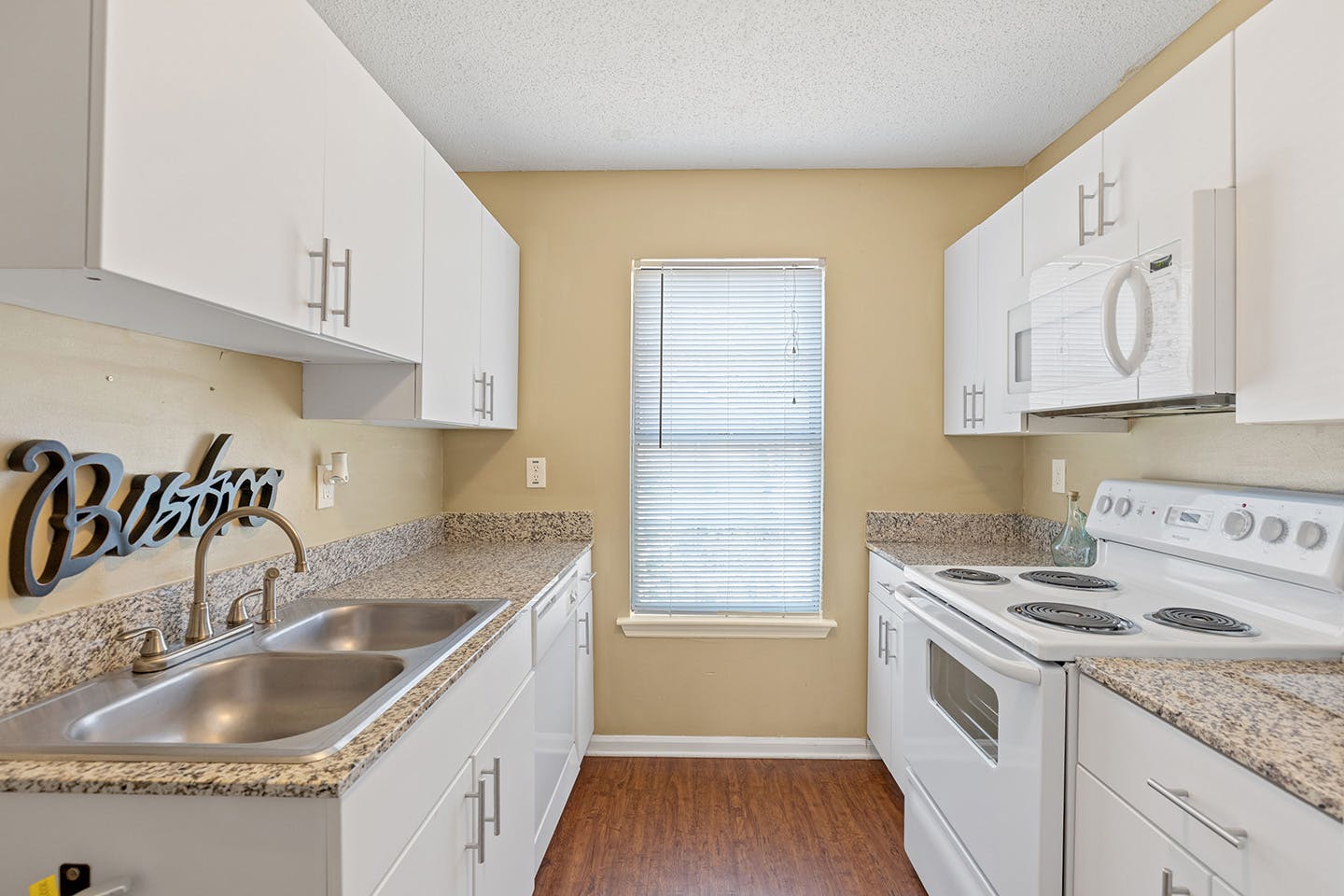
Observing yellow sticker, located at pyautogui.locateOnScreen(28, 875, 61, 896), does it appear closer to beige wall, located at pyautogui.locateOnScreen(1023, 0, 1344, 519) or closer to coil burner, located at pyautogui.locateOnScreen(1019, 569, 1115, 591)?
coil burner, located at pyautogui.locateOnScreen(1019, 569, 1115, 591)

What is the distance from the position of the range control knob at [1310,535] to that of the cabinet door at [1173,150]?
0.64 m

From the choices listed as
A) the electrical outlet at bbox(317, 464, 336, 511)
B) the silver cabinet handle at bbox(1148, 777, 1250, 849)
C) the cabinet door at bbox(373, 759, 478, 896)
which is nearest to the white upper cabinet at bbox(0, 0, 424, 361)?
the electrical outlet at bbox(317, 464, 336, 511)

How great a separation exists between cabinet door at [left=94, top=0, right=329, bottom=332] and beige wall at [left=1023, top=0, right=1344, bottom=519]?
2.13 metres

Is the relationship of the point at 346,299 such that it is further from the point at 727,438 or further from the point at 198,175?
the point at 727,438

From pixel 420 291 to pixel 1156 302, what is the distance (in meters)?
1.75

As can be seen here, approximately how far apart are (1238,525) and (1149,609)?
0.91 ft

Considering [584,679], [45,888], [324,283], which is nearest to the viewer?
[45,888]

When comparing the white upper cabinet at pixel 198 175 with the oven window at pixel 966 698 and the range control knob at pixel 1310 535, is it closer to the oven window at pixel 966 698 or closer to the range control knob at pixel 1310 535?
the oven window at pixel 966 698

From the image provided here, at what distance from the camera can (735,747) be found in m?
2.80

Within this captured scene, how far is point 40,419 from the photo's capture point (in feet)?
3.56

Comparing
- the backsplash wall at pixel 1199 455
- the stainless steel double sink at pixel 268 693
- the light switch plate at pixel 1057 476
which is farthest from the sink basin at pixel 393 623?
the light switch plate at pixel 1057 476

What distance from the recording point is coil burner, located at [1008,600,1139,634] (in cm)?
139

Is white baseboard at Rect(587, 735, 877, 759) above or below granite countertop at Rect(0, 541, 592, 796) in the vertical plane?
below

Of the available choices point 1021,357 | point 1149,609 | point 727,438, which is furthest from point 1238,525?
point 727,438
